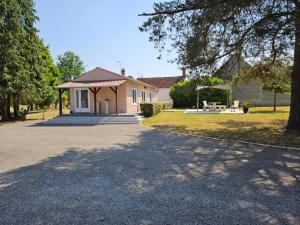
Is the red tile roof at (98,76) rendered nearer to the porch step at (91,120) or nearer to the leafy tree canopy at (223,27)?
the porch step at (91,120)

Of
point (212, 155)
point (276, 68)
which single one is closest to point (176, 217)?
point (212, 155)

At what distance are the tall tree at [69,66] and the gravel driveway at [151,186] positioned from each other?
70.0 metres

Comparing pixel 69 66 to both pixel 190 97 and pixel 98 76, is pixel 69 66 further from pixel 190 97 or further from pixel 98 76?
pixel 98 76

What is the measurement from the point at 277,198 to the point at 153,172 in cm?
Result: 272

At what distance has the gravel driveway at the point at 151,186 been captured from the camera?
394 centimetres

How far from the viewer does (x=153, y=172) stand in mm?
6348

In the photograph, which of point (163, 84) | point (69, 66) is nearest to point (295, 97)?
point (163, 84)

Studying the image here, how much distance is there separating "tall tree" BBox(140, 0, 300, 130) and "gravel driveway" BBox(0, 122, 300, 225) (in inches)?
147

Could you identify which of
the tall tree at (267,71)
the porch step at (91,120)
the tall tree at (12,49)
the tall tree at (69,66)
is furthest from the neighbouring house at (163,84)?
the tall tree at (267,71)

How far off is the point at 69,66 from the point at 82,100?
5630 cm

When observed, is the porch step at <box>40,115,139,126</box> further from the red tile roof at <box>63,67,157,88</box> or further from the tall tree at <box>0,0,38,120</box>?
the red tile roof at <box>63,67,157,88</box>

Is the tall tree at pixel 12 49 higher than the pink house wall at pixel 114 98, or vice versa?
the tall tree at pixel 12 49

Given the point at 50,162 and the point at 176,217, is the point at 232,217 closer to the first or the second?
the point at 176,217

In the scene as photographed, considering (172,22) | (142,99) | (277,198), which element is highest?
(172,22)
